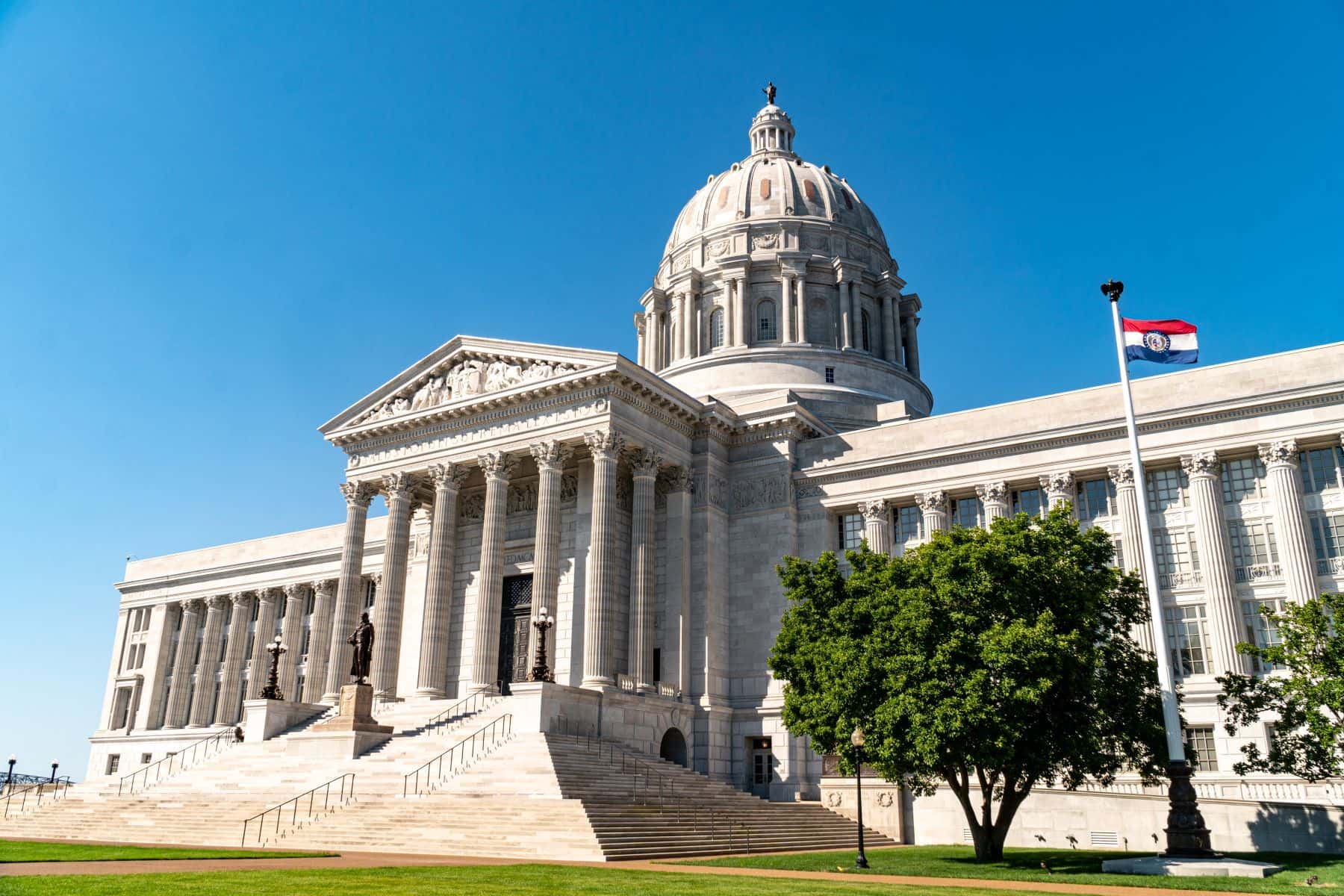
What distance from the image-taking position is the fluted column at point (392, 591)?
44.9m

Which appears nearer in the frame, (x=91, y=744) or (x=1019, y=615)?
(x=1019, y=615)

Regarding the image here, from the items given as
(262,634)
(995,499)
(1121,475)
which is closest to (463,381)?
(995,499)

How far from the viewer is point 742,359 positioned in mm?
60750

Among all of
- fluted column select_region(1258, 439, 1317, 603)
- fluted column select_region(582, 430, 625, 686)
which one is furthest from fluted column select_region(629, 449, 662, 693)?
fluted column select_region(1258, 439, 1317, 603)

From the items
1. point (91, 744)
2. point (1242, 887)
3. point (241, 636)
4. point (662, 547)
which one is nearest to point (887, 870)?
point (1242, 887)

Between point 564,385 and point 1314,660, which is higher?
point 564,385

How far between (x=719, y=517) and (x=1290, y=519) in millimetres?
21902

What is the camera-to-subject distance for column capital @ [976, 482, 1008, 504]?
142ft

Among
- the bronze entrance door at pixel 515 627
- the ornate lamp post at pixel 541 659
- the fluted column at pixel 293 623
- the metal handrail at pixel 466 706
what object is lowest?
the metal handrail at pixel 466 706

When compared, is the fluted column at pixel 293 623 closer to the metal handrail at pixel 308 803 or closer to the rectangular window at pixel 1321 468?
the metal handrail at pixel 308 803

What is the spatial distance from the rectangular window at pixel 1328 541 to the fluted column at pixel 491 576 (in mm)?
30143

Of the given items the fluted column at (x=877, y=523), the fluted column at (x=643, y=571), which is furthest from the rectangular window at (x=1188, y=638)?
the fluted column at (x=643, y=571)

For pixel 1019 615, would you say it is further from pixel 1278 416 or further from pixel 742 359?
pixel 742 359

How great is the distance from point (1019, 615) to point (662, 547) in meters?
21.5
